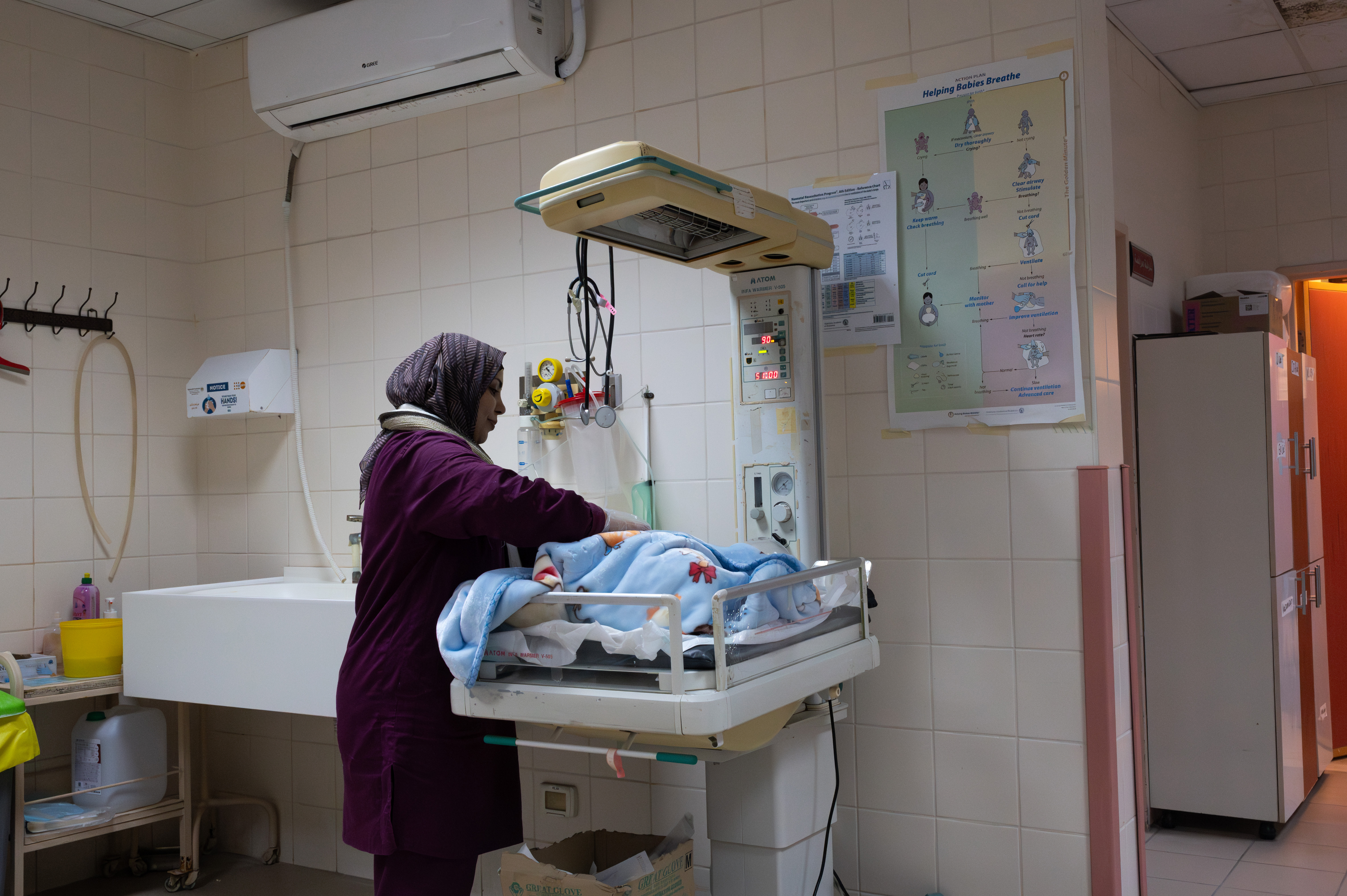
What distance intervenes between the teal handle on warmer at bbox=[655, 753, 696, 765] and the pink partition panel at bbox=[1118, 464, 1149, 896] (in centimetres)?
133

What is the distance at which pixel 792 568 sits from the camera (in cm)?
190

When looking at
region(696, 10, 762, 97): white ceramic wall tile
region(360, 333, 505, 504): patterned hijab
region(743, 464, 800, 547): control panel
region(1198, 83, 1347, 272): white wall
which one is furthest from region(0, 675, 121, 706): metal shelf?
region(1198, 83, 1347, 272): white wall

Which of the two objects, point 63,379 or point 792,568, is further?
point 63,379

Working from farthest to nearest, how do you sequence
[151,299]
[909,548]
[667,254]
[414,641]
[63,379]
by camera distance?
[151,299] → [63,379] → [909,548] → [667,254] → [414,641]

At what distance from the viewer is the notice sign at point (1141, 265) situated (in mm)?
3604

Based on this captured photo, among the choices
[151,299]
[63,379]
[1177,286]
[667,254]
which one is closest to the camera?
[667,254]

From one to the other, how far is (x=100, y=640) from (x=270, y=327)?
1.15 meters

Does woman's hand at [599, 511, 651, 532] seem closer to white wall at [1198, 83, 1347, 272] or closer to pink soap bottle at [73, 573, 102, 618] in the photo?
pink soap bottle at [73, 573, 102, 618]

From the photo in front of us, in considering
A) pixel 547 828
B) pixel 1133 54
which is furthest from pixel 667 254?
pixel 1133 54

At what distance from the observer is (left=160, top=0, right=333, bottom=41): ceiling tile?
3342 millimetres

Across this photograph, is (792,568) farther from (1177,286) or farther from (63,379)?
(1177,286)

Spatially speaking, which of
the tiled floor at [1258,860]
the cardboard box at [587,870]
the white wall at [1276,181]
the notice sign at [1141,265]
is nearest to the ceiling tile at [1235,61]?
the white wall at [1276,181]

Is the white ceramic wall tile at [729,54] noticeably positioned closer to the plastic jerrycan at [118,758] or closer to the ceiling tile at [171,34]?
the ceiling tile at [171,34]

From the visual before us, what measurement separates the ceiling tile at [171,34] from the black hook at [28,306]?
0.95 m
